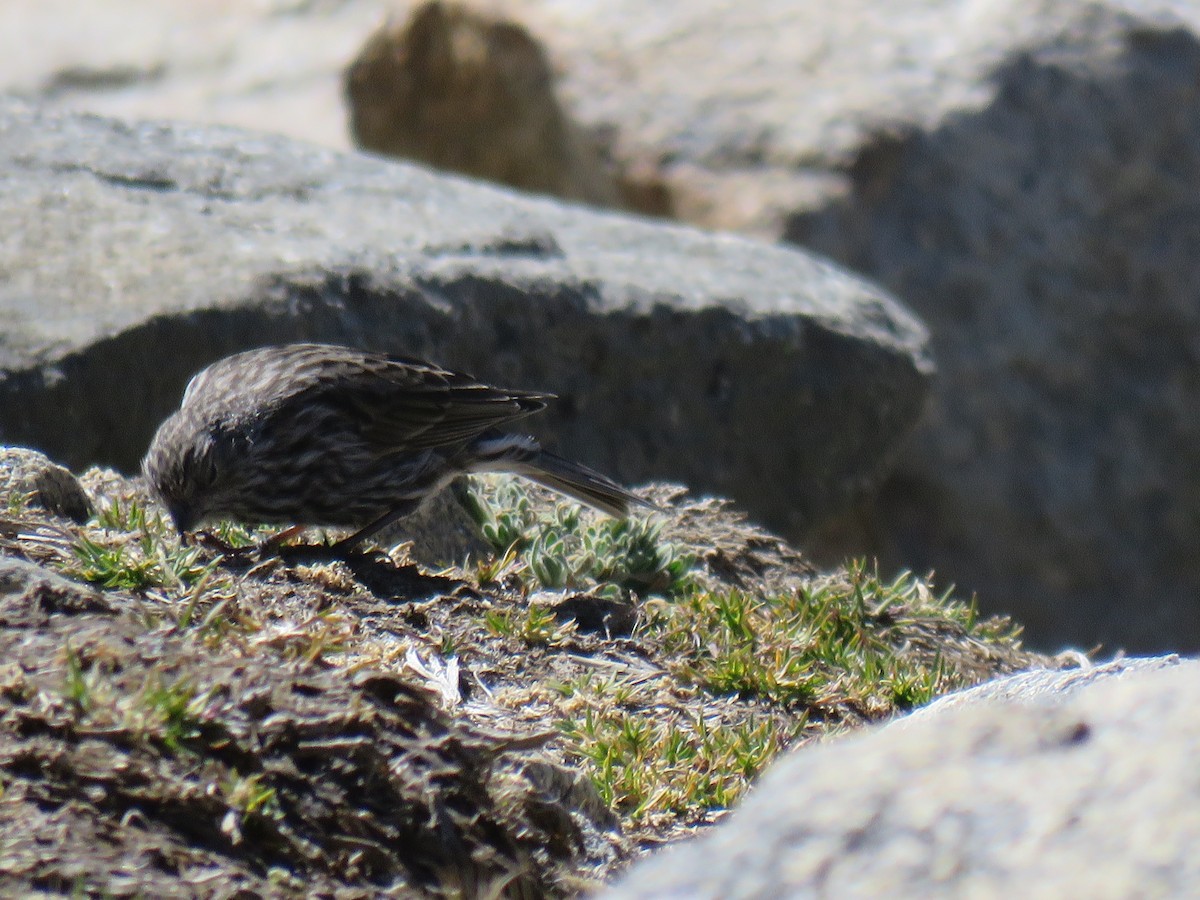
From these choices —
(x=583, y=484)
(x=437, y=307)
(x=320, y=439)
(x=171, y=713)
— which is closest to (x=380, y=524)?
(x=320, y=439)

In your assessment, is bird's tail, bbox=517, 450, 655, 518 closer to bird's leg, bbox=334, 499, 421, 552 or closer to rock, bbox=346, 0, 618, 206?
bird's leg, bbox=334, 499, 421, 552

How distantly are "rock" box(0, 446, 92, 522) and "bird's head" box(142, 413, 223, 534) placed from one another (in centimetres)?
→ 26

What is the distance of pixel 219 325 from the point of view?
264 inches

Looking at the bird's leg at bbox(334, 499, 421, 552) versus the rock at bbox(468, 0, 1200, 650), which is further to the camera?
the rock at bbox(468, 0, 1200, 650)

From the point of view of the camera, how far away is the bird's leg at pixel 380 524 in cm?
556

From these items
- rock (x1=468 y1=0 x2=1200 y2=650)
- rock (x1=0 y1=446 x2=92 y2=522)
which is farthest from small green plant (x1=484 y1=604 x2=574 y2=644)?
rock (x1=468 y1=0 x2=1200 y2=650)

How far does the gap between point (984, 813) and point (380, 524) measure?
3556 mm

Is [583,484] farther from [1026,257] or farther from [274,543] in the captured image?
[1026,257]

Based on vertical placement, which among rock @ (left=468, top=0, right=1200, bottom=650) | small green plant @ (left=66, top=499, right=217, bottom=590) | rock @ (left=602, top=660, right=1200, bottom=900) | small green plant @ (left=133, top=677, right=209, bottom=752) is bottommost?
rock @ (left=468, top=0, right=1200, bottom=650)

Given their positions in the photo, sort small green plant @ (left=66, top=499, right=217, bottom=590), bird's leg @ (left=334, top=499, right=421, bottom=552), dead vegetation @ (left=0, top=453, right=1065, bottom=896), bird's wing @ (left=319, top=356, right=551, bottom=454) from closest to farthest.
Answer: dead vegetation @ (left=0, top=453, right=1065, bottom=896), small green plant @ (left=66, top=499, right=217, bottom=590), bird's leg @ (left=334, top=499, right=421, bottom=552), bird's wing @ (left=319, top=356, right=551, bottom=454)

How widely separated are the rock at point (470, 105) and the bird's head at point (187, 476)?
755 centimetres

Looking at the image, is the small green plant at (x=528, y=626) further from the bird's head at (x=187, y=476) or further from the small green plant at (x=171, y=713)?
the small green plant at (x=171, y=713)

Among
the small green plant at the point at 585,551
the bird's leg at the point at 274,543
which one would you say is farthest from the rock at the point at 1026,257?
the bird's leg at the point at 274,543

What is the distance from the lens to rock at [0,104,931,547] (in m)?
6.62
